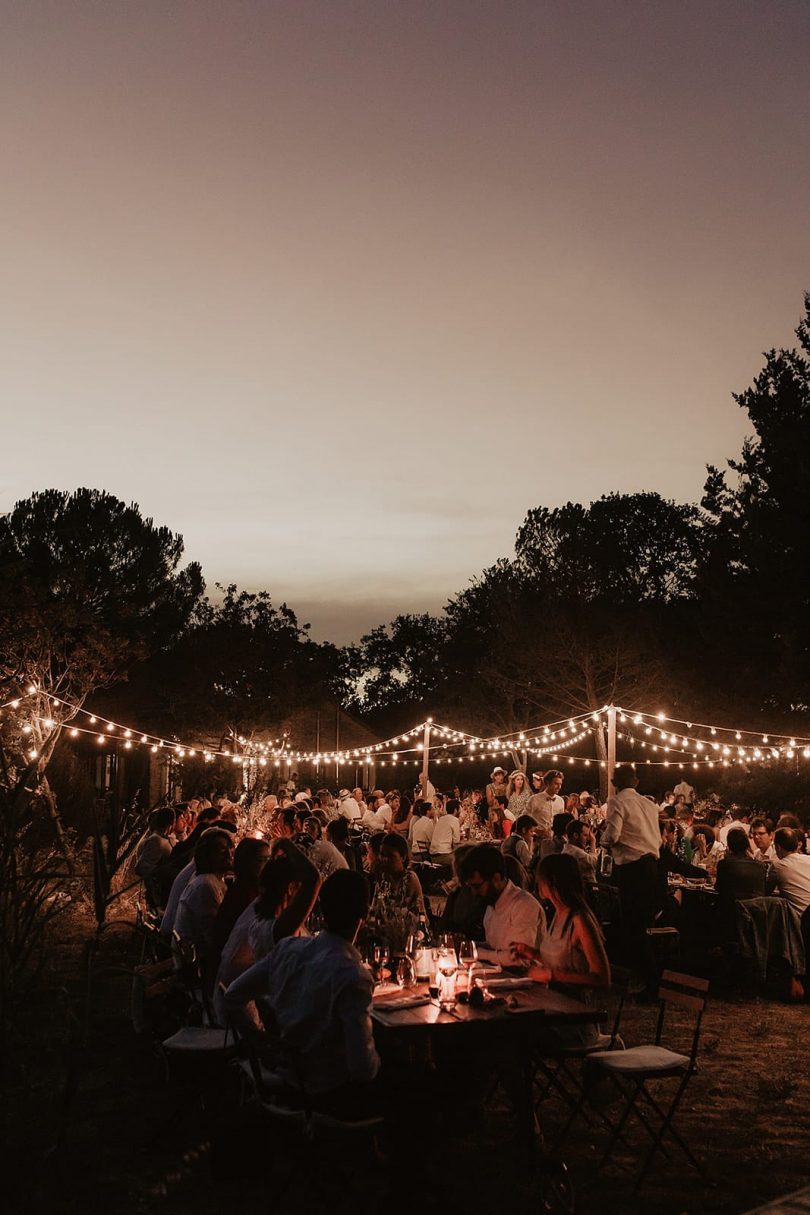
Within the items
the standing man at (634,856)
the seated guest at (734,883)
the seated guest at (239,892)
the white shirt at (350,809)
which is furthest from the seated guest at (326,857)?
the white shirt at (350,809)

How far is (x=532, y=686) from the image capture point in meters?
32.5

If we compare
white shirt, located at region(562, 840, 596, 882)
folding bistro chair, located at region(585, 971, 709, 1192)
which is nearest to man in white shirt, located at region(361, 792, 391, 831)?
white shirt, located at region(562, 840, 596, 882)

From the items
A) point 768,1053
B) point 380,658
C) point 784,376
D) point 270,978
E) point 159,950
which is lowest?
point 768,1053

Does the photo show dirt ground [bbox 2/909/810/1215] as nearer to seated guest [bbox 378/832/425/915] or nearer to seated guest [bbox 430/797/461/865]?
seated guest [bbox 378/832/425/915]

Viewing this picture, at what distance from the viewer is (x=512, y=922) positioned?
5117 millimetres

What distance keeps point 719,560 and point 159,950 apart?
62.9 feet

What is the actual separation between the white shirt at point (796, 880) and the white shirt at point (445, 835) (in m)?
5.55

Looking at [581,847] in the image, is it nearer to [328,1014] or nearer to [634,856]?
[634,856]

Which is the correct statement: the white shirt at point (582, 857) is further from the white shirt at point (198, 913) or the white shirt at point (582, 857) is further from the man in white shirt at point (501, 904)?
the white shirt at point (198, 913)

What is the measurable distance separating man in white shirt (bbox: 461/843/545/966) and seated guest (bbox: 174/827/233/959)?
4.70 ft

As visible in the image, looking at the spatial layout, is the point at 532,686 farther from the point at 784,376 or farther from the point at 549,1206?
the point at 549,1206

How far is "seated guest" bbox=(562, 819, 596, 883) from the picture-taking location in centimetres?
885

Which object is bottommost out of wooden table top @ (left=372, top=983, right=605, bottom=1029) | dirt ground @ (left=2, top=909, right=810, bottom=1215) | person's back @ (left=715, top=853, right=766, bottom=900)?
dirt ground @ (left=2, top=909, right=810, bottom=1215)

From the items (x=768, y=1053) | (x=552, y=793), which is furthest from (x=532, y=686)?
(x=768, y=1053)
